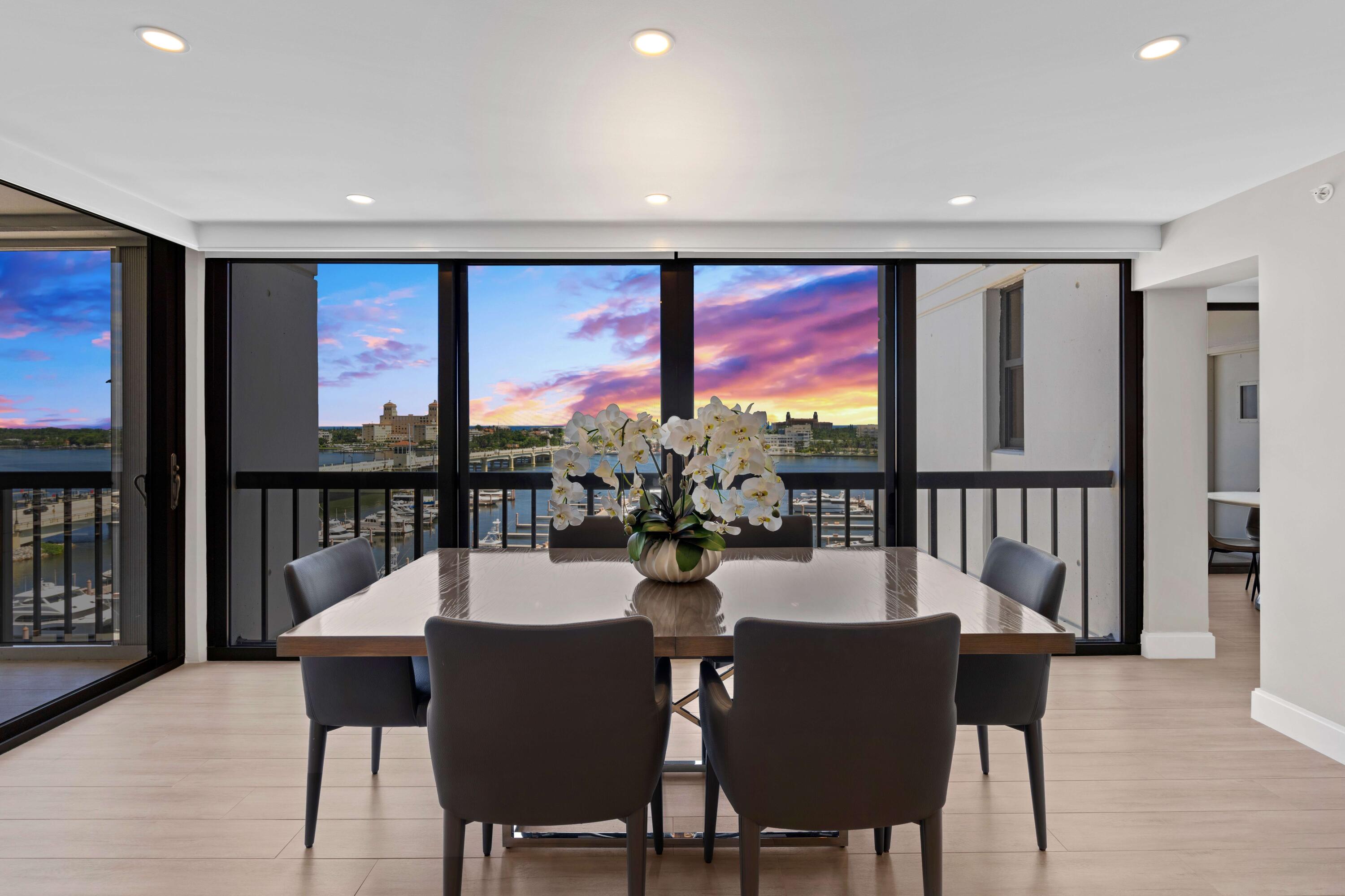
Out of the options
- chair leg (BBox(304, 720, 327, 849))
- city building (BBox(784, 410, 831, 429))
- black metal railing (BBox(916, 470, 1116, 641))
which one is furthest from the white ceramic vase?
black metal railing (BBox(916, 470, 1116, 641))

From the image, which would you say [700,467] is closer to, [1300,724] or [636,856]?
[636,856]

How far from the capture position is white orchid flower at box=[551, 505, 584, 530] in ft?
7.36

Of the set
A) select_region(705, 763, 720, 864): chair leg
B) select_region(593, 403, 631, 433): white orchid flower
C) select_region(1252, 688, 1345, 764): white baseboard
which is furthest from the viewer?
select_region(1252, 688, 1345, 764): white baseboard

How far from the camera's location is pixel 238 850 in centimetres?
216

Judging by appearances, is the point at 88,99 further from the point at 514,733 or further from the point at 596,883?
the point at 596,883

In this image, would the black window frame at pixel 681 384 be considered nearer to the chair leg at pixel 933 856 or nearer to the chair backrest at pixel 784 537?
the chair backrest at pixel 784 537

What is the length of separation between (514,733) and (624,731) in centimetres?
22

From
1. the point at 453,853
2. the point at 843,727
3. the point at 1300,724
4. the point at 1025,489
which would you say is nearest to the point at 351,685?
the point at 453,853

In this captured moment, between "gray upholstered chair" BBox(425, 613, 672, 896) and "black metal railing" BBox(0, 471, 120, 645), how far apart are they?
8.21 feet

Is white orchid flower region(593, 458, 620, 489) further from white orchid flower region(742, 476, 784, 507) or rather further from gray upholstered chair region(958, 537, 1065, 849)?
gray upholstered chair region(958, 537, 1065, 849)

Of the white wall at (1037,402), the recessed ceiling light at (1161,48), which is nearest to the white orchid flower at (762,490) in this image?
the recessed ceiling light at (1161,48)

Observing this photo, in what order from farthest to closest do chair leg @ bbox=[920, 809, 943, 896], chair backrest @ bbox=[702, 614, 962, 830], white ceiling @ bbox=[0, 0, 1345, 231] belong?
white ceiling @ bbox=[0, 0, 1345, 231] → chair leg @ bbox=[920, 809, 943, 896] → chair backrest @ bbox=[702, 614, 962, 830]

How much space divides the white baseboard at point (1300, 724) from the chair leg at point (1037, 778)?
1495 millimetres

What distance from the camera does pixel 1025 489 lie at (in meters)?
4.19
